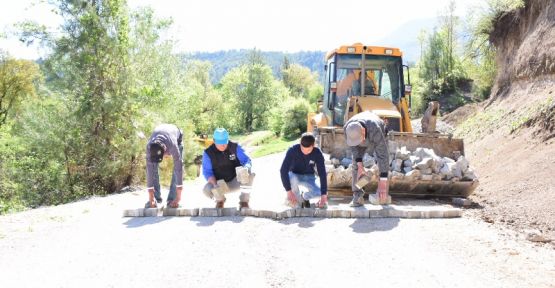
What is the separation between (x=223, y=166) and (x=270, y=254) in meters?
2.72

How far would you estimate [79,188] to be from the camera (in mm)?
15891

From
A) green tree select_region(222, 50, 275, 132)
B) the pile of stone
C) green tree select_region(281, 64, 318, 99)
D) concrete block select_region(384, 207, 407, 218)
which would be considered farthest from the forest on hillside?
green tree select_region(281, 64, 318, 99)

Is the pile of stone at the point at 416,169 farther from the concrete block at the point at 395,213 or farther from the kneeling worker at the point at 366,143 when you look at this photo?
the concrete block at the point at 395,213

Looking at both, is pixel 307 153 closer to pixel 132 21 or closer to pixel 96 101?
pixel 96 101

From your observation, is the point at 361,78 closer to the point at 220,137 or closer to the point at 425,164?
the point at 425,164

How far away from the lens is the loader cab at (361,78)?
11.7m

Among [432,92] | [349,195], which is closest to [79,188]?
[349,195]

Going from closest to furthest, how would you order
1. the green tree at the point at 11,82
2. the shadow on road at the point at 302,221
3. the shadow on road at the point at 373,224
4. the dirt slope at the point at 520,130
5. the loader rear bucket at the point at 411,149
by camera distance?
1. the shadow on road at the point at 373,224
2. the shadow on road at the point at 302,221
3. the dirt slope at the point at 520,130
4. the loader rear bucket at the point at 411,149
5. the green tree at the point at 11,82

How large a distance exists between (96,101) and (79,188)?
2841mm

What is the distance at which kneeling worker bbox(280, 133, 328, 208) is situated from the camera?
7777 mm

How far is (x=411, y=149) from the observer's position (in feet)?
→ 34.1

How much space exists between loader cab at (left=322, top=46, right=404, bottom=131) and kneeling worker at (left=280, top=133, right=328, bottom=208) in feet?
12.0

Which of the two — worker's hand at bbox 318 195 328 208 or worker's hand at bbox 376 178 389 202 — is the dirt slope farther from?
worker's hand at bbox 318 195 328 208

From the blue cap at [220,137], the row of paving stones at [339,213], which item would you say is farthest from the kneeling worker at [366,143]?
the blue cap at [220,137]
